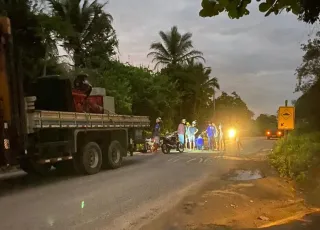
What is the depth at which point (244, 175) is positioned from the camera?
43.6ft

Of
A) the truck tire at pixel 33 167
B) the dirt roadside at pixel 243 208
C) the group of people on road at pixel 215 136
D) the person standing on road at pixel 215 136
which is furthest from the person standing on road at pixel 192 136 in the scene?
the dirt roadside at pixel 243 208

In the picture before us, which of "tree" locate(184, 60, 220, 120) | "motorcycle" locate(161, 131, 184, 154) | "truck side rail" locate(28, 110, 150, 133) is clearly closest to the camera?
"truck side rail" locate(28, 110, 150, 133)

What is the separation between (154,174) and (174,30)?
1381 inches

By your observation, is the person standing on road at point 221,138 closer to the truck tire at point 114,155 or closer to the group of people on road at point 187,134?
the group of people on road at point 187,134

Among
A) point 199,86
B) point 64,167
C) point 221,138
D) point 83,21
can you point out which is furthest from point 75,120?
point 199,86

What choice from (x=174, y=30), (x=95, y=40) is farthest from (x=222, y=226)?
(x=174, y=30)

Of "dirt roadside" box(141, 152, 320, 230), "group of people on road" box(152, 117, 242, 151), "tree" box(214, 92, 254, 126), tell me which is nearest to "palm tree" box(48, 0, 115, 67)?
"group of people on road" box(152, 117, 242, 151)

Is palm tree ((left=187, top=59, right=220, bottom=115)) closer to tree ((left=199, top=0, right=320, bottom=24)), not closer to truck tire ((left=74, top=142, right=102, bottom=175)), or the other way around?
truck tire ((left=74, top=142, right=102, bottom=175))

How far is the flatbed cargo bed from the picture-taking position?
11103mm

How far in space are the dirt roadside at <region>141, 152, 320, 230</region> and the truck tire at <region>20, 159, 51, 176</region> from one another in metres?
4.50

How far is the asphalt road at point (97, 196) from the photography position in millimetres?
7551

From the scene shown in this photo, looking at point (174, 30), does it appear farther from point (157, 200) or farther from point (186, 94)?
point (157, 200)

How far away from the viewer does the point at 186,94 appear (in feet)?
162

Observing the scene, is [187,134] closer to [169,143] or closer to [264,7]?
[169,143]
